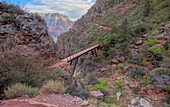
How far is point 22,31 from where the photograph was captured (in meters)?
7.84

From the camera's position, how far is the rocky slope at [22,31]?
6.88m

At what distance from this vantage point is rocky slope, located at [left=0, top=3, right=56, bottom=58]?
6.88m

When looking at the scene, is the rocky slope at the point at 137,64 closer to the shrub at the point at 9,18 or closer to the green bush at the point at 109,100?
the green bush at the point at 109,100

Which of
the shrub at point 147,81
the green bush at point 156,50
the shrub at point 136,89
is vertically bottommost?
the shrub at point 136,89

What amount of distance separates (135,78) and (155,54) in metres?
3.68

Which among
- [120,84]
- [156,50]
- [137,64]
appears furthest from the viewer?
[137,64]

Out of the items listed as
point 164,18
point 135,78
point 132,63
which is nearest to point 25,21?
point 135,78

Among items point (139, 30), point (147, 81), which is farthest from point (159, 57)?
point (139, 30)

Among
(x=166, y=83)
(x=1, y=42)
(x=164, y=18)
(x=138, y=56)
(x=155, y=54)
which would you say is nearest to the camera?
(x=1, y=42)

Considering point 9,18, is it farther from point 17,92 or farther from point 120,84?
point 120,84

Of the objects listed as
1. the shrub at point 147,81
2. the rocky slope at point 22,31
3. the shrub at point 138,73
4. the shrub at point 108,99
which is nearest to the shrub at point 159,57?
the shrub at point 138,73

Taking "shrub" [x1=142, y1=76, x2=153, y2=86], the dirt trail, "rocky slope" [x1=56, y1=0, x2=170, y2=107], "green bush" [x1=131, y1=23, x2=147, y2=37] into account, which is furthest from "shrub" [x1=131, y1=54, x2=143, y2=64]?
the dirt trail

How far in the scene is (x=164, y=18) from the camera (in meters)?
13.0

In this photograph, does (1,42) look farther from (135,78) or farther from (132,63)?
(132,63)
